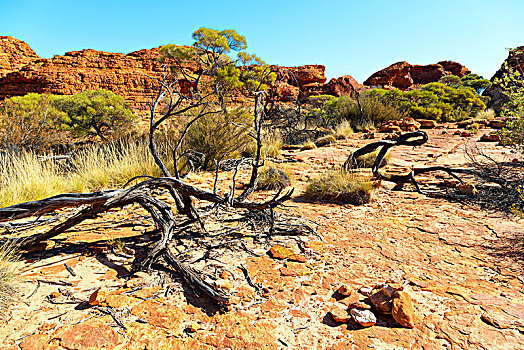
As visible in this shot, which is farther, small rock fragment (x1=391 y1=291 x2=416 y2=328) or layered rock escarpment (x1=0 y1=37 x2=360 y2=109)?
layered rock escarpment (x1=0 y1=37 x2=360 y2=109)

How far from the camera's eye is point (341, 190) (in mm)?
4402

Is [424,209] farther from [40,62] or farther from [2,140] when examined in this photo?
[40,62]

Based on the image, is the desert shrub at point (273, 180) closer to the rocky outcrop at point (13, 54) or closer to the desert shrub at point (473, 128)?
the desert shrub at point (473, 128)

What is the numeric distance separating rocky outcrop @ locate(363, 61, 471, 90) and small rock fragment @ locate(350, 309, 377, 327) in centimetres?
5787

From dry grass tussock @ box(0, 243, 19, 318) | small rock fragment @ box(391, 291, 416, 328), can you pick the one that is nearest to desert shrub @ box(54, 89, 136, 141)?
dry grass tussock @ box(0, 243, 19, 318)

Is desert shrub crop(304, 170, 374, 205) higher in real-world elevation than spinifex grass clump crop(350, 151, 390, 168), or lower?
lower

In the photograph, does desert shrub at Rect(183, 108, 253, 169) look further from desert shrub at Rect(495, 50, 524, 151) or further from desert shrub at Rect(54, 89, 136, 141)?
desert shrub at Rect(495, 50, 524, 151)

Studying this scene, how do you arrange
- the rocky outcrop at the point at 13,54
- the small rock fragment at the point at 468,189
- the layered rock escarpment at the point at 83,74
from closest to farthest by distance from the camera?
the small rock fragment at the point at 468,189, the layered rock escarpment at the point at 83,74, the rocky outcrop at the point at 13,54

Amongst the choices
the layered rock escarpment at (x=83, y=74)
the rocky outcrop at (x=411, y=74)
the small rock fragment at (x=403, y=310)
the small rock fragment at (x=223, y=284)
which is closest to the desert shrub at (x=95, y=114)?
the small rock fragment at (x=223, y=284)

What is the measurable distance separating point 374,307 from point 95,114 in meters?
11.6

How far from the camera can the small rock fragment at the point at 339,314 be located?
1.74 metres

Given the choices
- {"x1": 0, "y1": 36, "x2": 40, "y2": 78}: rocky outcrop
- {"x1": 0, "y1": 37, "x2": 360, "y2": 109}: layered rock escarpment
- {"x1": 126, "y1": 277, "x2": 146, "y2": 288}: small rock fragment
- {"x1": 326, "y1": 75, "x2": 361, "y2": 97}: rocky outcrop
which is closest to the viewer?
{"x1": 126, "y1": 277, "x2": 146, "y2": 288}: small rock fragment

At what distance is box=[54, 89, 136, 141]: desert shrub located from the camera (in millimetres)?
10250

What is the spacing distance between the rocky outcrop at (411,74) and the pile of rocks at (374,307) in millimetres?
57715
